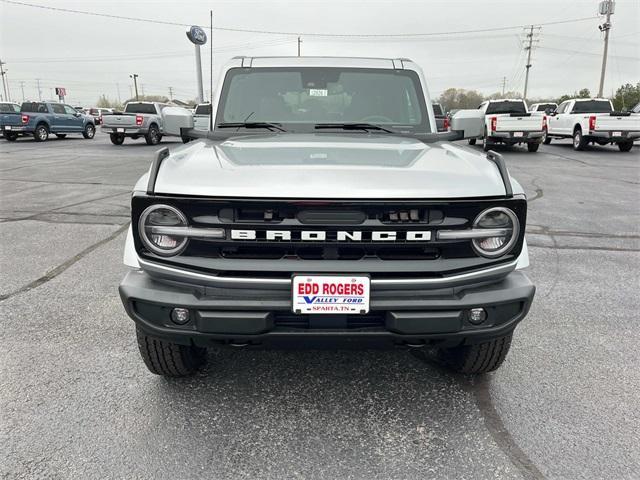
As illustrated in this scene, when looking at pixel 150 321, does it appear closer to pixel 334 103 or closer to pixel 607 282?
pixel 334 103

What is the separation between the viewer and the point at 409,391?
278 centimetres

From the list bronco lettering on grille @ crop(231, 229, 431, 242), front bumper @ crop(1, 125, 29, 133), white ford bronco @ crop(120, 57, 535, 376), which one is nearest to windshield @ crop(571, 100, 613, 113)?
white ford bronco @ crop(120, 57, 535, 376)

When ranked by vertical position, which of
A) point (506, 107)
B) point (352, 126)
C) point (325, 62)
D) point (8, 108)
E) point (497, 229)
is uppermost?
point (325, 62)

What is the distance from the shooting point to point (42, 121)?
23688 millimetres

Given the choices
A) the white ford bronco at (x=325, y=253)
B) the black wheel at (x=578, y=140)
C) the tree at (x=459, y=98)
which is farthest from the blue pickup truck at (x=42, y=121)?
the tree at (x=459, y=98)

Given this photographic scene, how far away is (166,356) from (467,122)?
8.40 feet

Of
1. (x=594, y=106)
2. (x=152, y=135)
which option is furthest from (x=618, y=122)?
(x=152, y=135)

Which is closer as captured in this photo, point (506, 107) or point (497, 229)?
point (497, 229)

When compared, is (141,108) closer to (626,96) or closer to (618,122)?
(618,122)

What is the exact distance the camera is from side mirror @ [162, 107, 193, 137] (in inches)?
138

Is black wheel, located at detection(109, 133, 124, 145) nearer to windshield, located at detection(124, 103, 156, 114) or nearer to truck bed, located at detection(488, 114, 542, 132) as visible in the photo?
→ windshield, located at detection(124, 103, 156, 114)

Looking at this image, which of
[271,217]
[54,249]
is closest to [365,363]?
[271,217]

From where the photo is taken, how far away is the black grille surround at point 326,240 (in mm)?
2168

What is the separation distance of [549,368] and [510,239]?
1218mm
